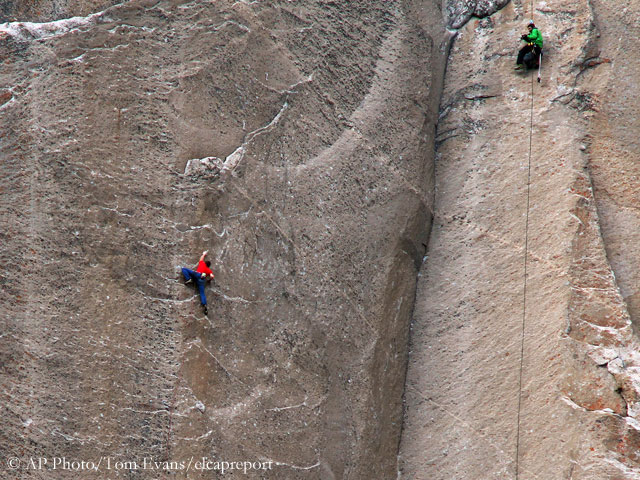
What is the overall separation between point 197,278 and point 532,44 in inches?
239

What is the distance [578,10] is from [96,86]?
7.20m

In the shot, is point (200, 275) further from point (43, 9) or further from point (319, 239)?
point (43, 9)

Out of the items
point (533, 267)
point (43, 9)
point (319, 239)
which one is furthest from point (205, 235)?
point (533, 267)

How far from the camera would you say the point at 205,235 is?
934 centimetres

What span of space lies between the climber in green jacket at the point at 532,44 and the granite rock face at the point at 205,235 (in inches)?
80.0

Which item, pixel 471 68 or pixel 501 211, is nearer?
pixel 501 211

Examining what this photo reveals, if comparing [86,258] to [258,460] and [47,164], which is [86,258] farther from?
[258,460]

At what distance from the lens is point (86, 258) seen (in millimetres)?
8898

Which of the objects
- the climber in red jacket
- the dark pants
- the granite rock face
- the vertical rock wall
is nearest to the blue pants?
the climber in red jacket

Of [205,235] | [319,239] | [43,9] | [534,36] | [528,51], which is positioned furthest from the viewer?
[528,51]

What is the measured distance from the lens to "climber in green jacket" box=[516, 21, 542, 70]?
35.6ft

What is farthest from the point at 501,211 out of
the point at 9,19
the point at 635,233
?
the point at 9,19

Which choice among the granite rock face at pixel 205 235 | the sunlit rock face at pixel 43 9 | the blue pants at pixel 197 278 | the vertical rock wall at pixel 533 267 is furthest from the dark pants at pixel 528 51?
the sunlit rock face at pixel 43 9

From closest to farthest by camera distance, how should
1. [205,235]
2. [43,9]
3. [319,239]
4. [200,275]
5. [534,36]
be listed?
[200,275] < [205,235] < [43,9] < [319,239] < [534,36]
